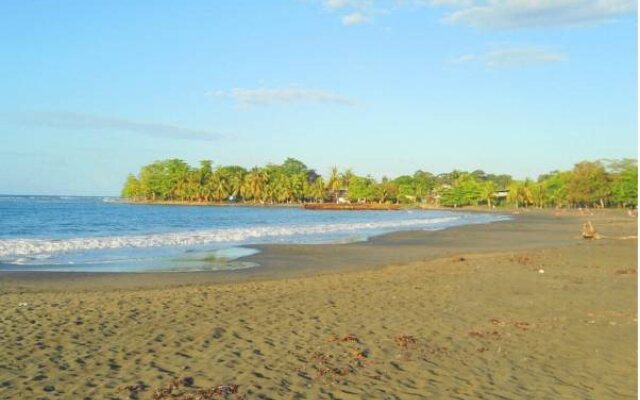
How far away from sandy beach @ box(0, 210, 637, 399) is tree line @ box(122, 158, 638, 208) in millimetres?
106638

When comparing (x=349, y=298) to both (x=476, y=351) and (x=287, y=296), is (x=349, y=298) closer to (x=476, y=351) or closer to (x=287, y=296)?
(x=287, y=296)

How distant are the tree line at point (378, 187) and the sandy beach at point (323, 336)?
107 metres

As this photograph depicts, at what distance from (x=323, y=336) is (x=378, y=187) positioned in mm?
148831

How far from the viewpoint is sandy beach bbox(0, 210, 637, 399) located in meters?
6.21

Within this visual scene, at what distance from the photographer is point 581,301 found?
11398 mm

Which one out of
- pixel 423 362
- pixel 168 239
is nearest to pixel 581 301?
pixel 423 362

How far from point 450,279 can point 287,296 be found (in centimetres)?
476

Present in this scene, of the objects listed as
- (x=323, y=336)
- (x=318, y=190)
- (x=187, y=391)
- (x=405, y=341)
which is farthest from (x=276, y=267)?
(x=318, y=190)

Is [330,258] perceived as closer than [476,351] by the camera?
No

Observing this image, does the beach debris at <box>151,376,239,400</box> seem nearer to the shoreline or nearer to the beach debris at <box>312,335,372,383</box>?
the beach debris at <box>312,335,372,383</box>

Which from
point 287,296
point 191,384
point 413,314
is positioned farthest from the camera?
point 287,296

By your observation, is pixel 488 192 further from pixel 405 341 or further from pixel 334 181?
pixel 405 341

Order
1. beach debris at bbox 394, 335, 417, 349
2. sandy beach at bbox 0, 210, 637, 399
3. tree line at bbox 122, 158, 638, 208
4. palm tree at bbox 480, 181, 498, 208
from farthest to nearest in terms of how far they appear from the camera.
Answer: palm tree at bbox 480, 181, 498, 208 → tree line at bbox 122, 158, 638, 208 → beach debris at bbox 394, 335, 417, 349 → sandy beach at bbox 0, 210, 637, 399

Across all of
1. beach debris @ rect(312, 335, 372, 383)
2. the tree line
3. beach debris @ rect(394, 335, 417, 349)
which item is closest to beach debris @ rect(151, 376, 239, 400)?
Answer: beach debris @ rect(312, 335, 372, 383)
